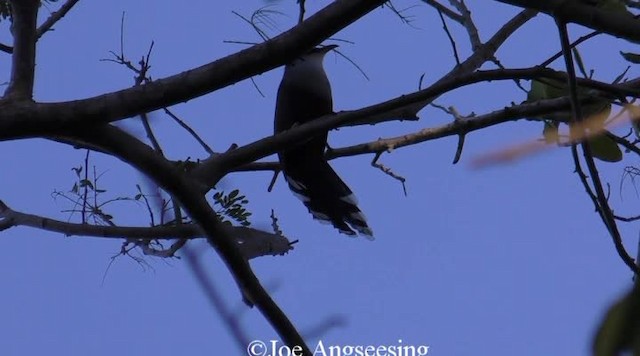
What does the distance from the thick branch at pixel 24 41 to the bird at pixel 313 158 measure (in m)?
1.27

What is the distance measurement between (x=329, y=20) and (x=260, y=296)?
1.97 feet

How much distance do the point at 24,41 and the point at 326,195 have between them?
83.1 inches

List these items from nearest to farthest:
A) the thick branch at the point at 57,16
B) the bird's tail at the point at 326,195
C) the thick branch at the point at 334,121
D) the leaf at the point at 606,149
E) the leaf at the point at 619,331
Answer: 1. the leaf at the point at 619,331
2. the thick branch at the point at 334,121
3. the leaf at the point at 606,149
4. the thick branch at the point at 57,16
5. the bird's tail at the point at 326,195

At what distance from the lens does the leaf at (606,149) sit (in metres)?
2.12

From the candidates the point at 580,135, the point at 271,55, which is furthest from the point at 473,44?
the point at 580,135

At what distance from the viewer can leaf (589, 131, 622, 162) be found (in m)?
2.12

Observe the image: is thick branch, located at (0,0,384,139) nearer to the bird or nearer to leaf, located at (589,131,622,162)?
leaf, located at (589,131,622,162)

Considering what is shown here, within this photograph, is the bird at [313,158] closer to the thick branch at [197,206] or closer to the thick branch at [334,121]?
the thick branch at [334,121]

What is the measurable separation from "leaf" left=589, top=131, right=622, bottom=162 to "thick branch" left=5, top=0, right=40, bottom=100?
1387mm

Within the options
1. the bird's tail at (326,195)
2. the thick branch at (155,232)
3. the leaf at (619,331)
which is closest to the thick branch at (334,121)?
the thick branch at (155,232)

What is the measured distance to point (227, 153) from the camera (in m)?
2.11

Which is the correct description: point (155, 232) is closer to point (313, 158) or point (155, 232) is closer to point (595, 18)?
point (595, 18)

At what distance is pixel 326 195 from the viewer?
4016mm

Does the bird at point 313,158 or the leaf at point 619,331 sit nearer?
the leaf at point 619,331
